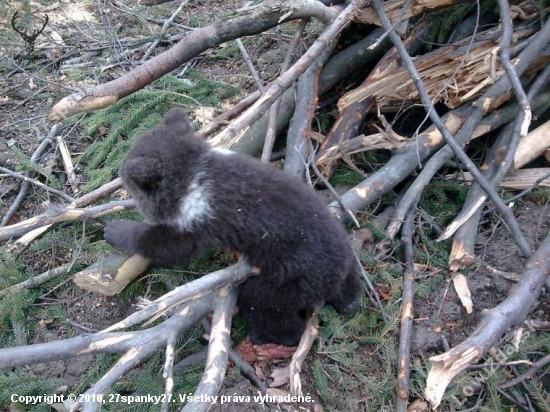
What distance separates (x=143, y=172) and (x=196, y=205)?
0.44m

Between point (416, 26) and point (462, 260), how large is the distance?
2573mm

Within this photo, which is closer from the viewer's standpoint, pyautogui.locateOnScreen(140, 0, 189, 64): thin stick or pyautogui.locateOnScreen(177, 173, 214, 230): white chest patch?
pyautogui.locateOnScreen(177, 173, 214, 230): white chest patch

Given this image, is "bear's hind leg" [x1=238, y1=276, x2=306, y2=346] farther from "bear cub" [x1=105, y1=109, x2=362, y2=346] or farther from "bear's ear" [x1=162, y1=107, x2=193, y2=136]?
"bear's ear" [x1=162, y1=107, x2=193, y2=136]

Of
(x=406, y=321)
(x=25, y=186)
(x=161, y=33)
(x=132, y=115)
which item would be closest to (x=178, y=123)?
(x=132, y=115)

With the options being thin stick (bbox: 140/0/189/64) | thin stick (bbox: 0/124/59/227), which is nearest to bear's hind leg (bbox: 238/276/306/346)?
thin stick (bbox: 0/124/59/227)

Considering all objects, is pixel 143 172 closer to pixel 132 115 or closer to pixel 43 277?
pixel 43 277

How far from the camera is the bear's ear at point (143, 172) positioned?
11.4 feet

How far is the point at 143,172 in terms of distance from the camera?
3465 millimetres

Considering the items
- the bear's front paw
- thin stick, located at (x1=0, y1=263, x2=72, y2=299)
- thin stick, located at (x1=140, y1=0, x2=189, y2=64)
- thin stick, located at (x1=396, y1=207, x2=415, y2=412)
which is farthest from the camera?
thin stick, located at (x1=140, y1=0, x2=189, y2=64)

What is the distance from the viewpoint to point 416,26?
509 centimetres

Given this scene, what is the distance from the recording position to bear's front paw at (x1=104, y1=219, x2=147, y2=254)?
3773 mm

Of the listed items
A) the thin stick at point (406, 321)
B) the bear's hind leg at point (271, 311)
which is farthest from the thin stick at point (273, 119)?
the thin stick at point (406, 321)

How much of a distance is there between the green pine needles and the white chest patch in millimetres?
1434

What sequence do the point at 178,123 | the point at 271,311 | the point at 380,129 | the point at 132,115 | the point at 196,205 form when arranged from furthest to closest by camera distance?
1. the point at 132,115
2. the point at 380,129
3. the point at 178,123
4. the point at 271,311
5. the point at 196,205
